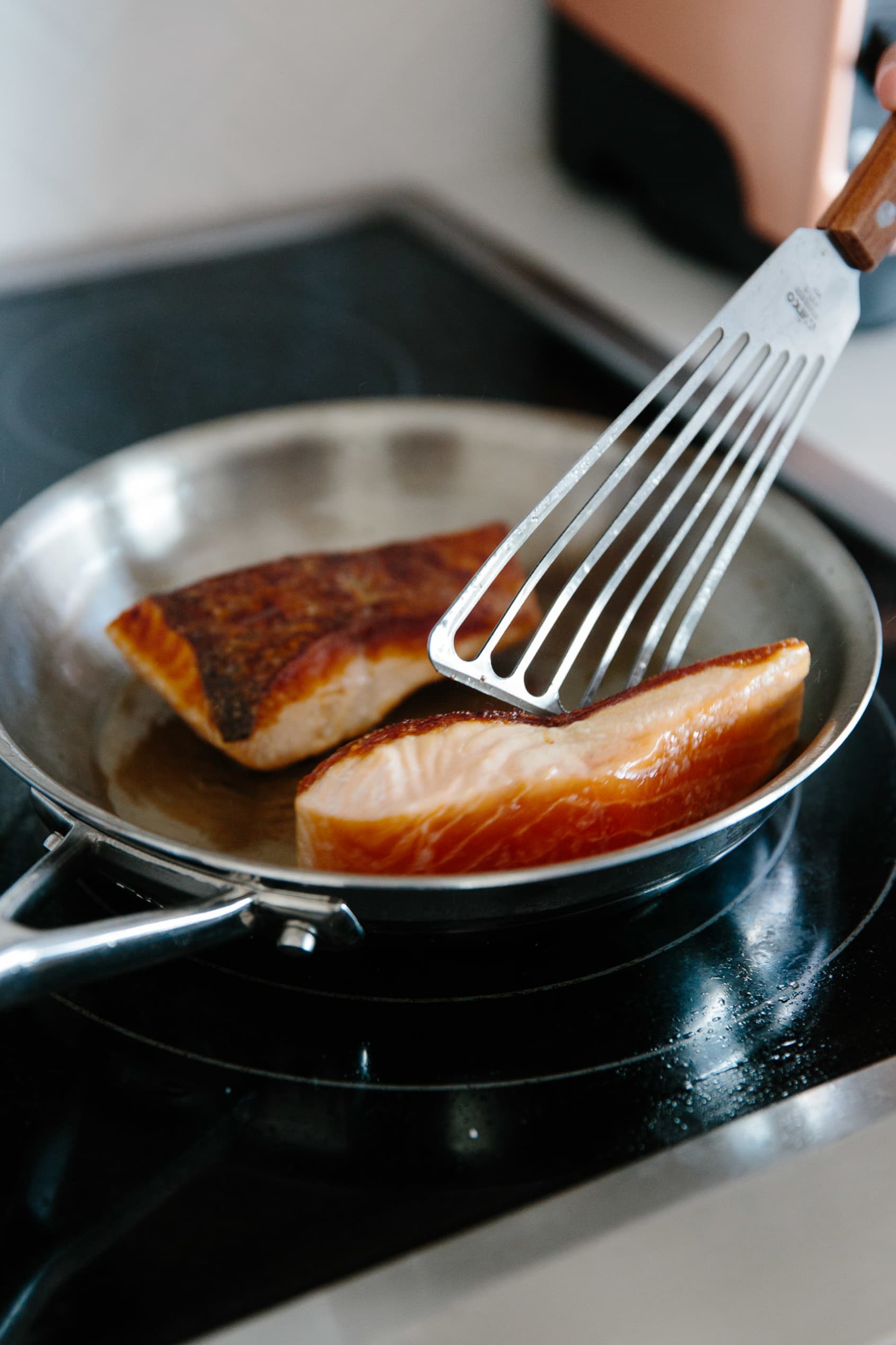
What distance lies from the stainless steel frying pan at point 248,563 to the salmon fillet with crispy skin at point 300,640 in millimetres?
51

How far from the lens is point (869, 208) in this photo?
26.0 inches

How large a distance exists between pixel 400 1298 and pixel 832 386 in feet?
2.63

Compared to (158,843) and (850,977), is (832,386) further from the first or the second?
(158,843)

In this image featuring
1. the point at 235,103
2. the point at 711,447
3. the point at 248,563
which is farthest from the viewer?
the point at 235,103

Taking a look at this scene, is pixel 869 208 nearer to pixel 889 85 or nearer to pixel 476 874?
pixel 889 85

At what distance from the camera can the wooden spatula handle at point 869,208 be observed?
66 centimetres

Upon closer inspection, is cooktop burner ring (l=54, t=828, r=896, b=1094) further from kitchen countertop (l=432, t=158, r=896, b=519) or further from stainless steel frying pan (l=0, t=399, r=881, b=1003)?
kitchen countertop (l=432, t=158, r=896, b=519)

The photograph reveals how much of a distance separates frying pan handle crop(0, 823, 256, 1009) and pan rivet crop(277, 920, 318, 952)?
2 centimetres

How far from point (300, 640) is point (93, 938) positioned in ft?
1.01

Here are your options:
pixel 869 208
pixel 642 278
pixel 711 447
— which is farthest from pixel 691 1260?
pixel 642 278

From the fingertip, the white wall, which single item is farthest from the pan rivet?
the white wall

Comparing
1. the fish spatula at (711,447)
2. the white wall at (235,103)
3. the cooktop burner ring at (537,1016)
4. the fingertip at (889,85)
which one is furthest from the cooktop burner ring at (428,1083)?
the white wall at (235,103)

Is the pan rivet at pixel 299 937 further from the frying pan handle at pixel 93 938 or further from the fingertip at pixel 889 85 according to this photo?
the fingertip at pixel 889 85

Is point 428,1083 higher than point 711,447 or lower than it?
lower
